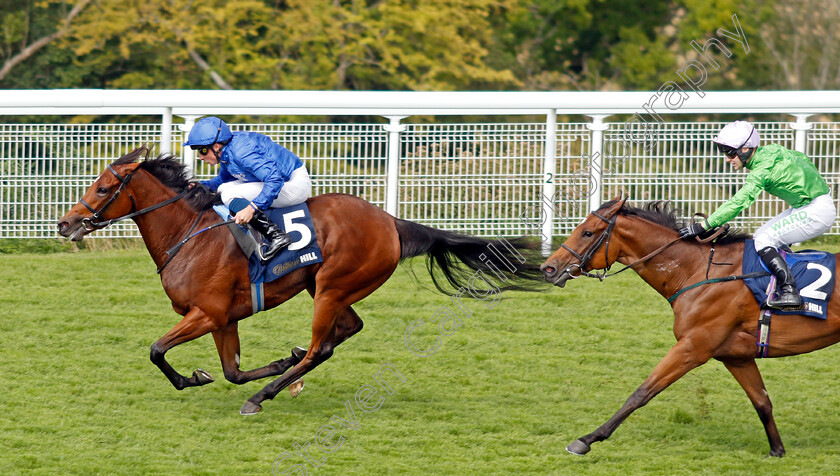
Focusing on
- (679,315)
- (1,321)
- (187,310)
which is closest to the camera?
(679,315)

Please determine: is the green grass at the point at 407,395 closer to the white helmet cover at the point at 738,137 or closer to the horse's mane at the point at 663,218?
the horse's mane at the point at 663,218

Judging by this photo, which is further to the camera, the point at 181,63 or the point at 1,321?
the point at 181,63

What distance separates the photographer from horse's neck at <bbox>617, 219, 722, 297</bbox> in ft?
17.0

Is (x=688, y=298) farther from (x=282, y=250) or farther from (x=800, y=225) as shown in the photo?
(x=282, y=250)

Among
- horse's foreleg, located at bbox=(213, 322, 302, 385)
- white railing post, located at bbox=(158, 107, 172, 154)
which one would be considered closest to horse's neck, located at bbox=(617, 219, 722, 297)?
horse's foreleg, located at bbox=(213, 322, 302, 385)

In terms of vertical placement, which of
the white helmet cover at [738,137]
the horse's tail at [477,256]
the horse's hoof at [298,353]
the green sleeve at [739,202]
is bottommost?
the horse's hoof at [298,353]

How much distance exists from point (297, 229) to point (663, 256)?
200 cm

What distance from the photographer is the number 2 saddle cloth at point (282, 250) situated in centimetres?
575

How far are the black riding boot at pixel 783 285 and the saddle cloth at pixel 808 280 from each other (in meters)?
0.04

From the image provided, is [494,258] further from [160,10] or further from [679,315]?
[160,10]

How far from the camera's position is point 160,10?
17766 mm

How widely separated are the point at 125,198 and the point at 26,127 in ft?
14.0

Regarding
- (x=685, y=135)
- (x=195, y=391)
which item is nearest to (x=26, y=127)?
(x=195, y=391)

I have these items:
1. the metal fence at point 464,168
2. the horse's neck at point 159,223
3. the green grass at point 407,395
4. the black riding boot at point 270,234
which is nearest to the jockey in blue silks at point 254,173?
the black riding boot at point 270,234
